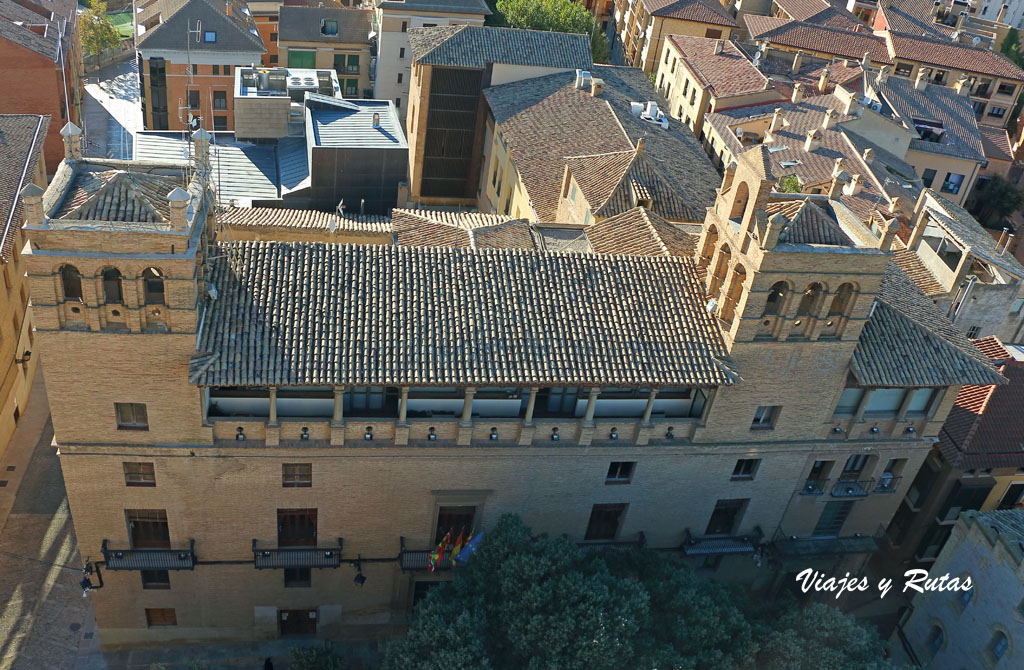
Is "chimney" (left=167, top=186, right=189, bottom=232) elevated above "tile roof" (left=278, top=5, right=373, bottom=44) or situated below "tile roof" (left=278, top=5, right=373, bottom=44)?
above

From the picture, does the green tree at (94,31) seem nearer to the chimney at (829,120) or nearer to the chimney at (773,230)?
the chimney at (829,120)

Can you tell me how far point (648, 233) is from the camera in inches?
A: 1586

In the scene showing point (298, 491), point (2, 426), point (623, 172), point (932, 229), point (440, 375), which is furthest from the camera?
point (932, 229)

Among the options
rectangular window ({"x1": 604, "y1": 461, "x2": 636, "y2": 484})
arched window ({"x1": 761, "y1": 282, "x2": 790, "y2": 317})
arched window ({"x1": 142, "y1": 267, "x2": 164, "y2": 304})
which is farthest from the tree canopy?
arched window ({"x1": 142, "y1": 267, "x2": 164, "y2": 304})

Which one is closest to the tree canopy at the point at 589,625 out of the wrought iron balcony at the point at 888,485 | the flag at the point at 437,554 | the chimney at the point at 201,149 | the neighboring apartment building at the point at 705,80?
the flag at the point at 437,554

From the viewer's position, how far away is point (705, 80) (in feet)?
240

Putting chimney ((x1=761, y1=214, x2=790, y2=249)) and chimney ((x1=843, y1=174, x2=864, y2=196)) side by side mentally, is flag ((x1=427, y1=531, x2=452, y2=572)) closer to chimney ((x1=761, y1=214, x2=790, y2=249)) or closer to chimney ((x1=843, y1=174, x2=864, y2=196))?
chimney ((x1=761, y1=214, x2=790, y2=249))

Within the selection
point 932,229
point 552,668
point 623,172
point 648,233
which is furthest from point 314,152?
point 932,229

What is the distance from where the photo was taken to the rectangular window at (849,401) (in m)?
36.1

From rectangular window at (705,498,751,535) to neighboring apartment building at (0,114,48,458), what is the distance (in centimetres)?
3179

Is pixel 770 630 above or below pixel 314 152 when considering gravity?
below

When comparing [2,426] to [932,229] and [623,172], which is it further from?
[932,229]

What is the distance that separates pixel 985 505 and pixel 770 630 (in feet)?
55.0

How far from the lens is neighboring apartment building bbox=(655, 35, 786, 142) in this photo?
70.3m
